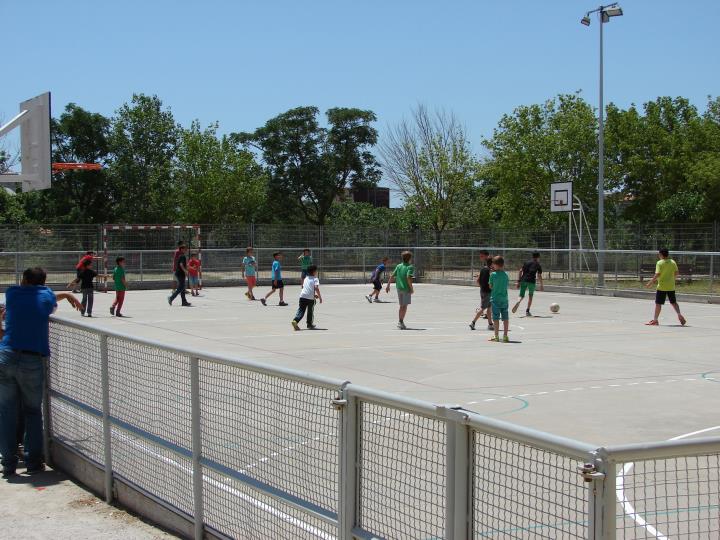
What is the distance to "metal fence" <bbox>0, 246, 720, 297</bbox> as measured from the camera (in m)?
29.1

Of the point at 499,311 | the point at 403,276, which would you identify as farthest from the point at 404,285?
the point at 499,311

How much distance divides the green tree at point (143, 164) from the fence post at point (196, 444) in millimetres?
45741

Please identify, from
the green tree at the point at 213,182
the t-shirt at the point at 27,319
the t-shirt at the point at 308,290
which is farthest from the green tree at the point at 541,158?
the t-shirt at the point at 27,319

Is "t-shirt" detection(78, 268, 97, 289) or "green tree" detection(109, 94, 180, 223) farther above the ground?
"green tree" detection(109, 94, 180, 223)

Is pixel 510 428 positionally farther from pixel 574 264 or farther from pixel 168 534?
pixel 574 264

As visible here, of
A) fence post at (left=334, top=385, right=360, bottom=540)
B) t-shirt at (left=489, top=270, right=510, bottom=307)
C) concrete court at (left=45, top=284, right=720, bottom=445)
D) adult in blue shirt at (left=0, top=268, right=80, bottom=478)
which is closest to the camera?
fence post at (left=334, top=385, right=360, bottom=540)

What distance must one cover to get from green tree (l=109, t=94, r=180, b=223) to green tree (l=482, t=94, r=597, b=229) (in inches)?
752

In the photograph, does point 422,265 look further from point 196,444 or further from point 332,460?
point 332,460

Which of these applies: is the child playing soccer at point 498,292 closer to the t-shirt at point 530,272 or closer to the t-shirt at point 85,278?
the t-shirt at point 530,272

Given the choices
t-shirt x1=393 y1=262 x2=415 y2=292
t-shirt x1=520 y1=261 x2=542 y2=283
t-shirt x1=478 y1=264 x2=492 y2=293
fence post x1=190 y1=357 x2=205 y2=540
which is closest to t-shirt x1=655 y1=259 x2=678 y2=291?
t-shirt x1=520 y1=261 x2=542 y2=283

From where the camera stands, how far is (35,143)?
13523 mm

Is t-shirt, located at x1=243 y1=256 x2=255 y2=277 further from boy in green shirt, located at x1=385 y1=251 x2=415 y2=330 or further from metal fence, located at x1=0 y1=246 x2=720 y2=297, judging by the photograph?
boy in green shirt, located at x1=385 y1=251 x2=415 y2=330

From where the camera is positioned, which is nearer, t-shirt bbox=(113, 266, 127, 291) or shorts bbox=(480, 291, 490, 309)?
shorts bbox=(480, 291, 490, 309)

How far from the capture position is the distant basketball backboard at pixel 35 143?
43.4 feet
